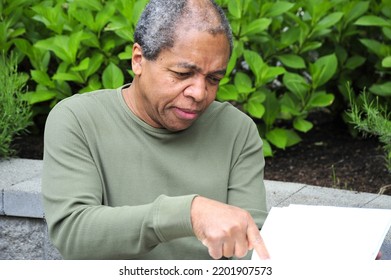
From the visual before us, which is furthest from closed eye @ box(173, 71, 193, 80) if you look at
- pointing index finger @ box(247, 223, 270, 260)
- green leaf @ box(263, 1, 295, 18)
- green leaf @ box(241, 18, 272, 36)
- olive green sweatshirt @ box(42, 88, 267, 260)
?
green leaf @ box(263, 1, 295, 18)

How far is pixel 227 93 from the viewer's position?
470 centimetres

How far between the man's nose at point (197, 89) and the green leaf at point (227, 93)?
1968 mm

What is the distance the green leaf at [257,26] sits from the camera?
4648 millimetres

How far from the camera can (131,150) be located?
A: 2.88m

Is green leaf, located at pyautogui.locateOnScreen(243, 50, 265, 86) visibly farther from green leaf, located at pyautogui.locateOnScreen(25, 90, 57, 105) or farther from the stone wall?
the stone wall

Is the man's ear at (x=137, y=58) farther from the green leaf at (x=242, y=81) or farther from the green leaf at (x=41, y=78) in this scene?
the green leaf at (x=41, y=78)

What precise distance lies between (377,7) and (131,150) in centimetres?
265

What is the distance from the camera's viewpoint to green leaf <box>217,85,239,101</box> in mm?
4684

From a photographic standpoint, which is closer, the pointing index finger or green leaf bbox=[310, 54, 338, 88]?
the pointing index finger

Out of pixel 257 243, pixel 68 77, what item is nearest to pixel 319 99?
pixel 68 77

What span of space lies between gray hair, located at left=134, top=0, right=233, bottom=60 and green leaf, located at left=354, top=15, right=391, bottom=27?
2105 millimetres

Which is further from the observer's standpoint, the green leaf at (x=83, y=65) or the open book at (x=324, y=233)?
the green leaf at (x=83, y=65)

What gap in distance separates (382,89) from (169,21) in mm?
2293

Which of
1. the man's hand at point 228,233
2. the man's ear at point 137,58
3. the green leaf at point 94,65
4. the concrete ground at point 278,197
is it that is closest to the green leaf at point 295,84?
the concrete ground at point 278,197
